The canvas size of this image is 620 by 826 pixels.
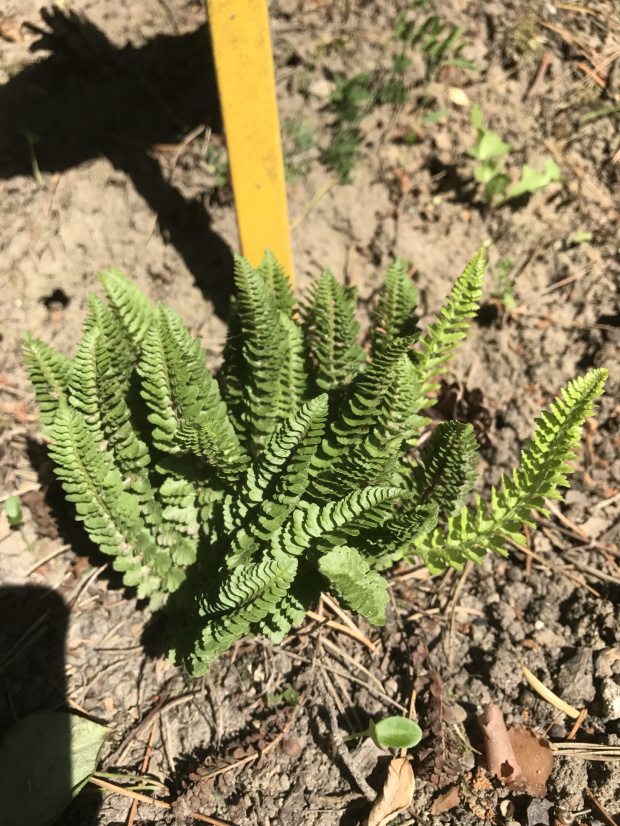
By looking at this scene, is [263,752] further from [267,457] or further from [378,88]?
[378,88]

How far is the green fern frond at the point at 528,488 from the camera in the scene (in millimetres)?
1900

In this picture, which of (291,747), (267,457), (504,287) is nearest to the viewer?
(267,457)

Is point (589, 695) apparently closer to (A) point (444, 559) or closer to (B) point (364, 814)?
(A) point (444, 559)

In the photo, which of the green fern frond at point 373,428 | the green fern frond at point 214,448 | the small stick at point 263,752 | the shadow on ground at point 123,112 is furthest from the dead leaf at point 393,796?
the shadow on ground at point 123,112

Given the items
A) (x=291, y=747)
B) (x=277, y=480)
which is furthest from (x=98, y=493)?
(x=291, y=747)

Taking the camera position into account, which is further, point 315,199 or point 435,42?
point 315,199

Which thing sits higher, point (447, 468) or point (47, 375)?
point (47, 375)

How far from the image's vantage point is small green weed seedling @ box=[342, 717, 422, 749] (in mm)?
2008

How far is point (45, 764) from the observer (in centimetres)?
210

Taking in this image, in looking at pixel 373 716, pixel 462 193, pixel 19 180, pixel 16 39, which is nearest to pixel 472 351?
pixel 462 193

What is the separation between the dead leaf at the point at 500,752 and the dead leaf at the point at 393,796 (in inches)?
10.4

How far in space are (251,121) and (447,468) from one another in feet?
5.07

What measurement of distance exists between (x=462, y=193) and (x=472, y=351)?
0.86 meters

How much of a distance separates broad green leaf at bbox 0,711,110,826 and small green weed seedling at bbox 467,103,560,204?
2.81 m
